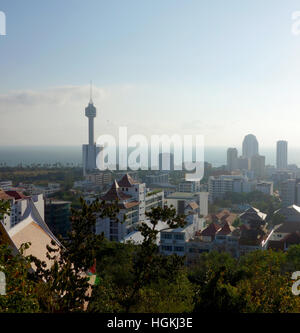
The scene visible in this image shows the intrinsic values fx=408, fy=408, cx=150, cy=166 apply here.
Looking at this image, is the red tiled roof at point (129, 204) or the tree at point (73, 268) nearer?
the tree at point (73, 268)

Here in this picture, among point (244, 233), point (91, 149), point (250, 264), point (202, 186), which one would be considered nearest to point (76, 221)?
point (250, 264)

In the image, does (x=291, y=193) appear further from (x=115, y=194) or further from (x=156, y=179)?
(x=115, y=194)

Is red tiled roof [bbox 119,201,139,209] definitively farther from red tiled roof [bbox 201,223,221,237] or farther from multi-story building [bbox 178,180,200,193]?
multi-story building [bbox 178,180,200,193]

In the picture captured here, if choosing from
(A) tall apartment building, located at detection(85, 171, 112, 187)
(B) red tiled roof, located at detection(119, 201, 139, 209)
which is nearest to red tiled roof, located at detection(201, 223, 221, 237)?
(B) red tiled roof, located at detection(119, 201, 139, 209)

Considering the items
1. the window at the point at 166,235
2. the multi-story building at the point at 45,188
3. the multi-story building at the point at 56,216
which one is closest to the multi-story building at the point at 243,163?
the multi-story building at the point at 45,188

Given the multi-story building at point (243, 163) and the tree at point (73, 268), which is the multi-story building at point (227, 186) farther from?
the tree at point (73, 268)

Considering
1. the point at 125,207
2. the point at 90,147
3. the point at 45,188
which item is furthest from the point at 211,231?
the point at 45,188
